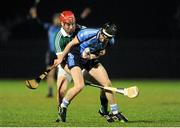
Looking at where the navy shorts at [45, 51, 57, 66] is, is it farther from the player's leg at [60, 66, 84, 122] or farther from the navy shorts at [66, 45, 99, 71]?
the player's leg at [60, 66, 84, 122]

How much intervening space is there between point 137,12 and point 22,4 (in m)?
5.45

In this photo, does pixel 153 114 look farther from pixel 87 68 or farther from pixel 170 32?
pixel 170 32

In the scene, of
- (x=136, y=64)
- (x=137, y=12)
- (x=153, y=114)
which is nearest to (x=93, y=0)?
(x=137, y=12)

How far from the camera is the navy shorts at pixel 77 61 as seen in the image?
14898 mm

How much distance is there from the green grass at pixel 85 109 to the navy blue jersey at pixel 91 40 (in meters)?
1.32

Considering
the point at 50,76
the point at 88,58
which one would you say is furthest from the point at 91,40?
the point at 50,76

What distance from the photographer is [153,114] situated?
16625 millimetres

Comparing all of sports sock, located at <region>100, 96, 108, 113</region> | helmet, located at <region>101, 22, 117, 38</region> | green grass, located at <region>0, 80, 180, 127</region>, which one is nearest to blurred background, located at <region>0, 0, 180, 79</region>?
green grass, located at <region>0, 80, 180, 127</region>

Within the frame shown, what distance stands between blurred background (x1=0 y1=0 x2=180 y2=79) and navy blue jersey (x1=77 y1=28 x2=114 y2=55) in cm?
1892

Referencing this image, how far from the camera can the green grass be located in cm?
1441

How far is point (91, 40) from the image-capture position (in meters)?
14.8

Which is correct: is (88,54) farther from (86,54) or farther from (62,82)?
(62,82)

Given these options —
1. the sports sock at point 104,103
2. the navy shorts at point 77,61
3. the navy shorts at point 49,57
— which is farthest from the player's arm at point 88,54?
the navy shorts at point 49,57

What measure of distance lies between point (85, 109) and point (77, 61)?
11.0ft
